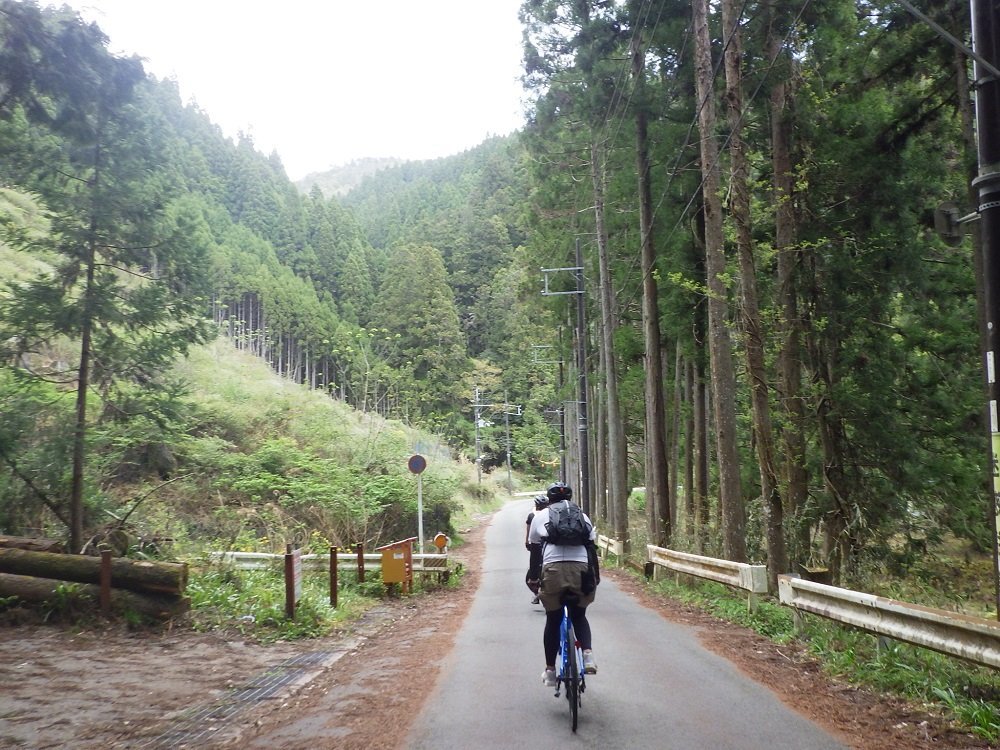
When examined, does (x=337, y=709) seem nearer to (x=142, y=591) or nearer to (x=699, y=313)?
(x=142, y=591)

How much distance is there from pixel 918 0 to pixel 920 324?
221 inches

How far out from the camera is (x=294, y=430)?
25.9 meters

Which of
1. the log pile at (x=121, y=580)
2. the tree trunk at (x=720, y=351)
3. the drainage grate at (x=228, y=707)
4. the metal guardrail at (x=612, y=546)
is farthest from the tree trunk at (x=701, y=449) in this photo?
the log pile at (x=121, y=580)

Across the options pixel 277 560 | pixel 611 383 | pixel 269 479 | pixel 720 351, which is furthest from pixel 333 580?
pixel 611 383

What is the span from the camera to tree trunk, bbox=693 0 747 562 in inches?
504

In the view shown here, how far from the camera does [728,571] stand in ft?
38.0

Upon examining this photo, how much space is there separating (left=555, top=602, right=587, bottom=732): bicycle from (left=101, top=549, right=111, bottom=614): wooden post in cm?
686

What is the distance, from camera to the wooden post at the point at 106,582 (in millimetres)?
10062

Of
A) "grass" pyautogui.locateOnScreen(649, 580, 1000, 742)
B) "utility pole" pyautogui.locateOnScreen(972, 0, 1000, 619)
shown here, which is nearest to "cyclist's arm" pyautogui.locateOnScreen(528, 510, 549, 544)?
"grass" pyautogui.locateOnScreen(649, 580, 1000, 742)

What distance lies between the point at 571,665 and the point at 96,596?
7.47 meters

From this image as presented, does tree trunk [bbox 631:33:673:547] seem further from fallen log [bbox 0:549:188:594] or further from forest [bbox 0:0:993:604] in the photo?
fallen log [bbox 0:549:188:594]

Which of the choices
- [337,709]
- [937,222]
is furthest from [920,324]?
[337,709]

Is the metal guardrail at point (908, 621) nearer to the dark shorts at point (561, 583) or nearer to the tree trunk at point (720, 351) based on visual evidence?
Result: the dark shorts at point (561, 583)

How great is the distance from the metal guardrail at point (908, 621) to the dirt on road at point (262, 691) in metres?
0.55
